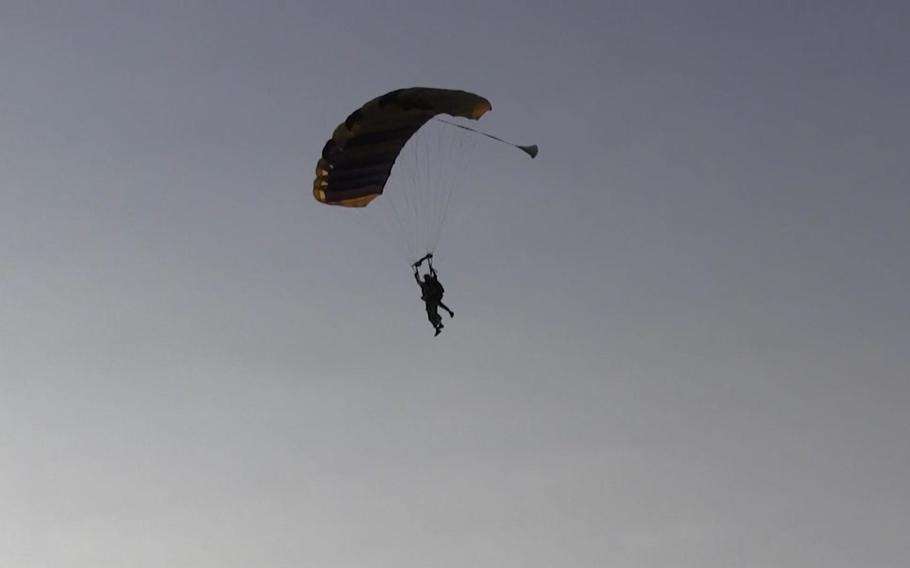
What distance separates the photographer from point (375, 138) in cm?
5584

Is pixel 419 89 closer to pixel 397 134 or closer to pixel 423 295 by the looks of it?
pixel 397 134

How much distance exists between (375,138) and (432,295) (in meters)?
4.62

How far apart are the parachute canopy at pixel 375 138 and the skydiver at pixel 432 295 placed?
3.05 metres

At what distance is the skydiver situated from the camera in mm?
55344

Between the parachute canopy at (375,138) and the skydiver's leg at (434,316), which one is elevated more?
the parachute canopy at (375,138)

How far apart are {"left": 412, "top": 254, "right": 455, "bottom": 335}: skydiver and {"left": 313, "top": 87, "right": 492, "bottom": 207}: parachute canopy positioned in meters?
3.05

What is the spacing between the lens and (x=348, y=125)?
181ft

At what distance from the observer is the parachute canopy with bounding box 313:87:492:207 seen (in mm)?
54094

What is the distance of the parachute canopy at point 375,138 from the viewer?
2130 inches

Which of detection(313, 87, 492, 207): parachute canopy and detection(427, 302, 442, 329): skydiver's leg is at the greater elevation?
detection(313, 87, 492, 207): parachute canopy

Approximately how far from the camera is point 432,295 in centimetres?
5547

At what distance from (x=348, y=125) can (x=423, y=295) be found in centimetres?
507

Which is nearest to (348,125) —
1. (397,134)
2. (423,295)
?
(397,134)

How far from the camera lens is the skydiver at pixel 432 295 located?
55.3 m
